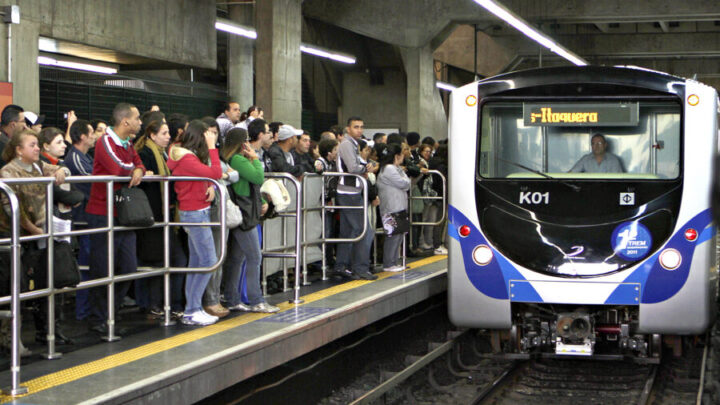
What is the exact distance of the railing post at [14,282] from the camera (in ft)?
16.7

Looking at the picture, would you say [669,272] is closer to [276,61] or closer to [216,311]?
[216,311]

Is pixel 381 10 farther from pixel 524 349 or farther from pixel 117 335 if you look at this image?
pixel 117 335

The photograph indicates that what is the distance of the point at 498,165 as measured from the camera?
28.3 ft

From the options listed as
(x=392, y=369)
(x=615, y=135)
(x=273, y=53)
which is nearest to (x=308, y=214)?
(x=392, y=369)

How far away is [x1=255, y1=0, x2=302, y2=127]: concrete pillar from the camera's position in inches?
693

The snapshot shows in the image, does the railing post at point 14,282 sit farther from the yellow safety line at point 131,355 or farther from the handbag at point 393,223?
the handbag at point 393,223

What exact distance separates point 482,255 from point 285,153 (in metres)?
2.43

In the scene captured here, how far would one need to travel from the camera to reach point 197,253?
752cm

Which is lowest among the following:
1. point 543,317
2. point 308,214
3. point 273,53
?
point 543,317

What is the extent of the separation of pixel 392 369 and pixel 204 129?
12.3 ft

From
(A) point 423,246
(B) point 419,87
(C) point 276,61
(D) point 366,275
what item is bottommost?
(D) point 366,275

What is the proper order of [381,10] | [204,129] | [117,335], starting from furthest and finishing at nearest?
1. [381,10]
2. [204,129]
3. [117,335]

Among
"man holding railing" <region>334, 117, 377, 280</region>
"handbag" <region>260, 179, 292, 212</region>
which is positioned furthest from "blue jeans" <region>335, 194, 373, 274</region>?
"handbag" <region>260, 179, 292, 212</region>

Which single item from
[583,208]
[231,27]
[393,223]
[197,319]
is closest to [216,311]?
[197,319]
